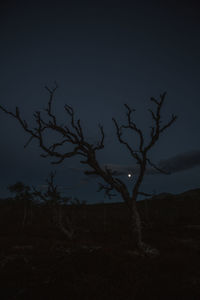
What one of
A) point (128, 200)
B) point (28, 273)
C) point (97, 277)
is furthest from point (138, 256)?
point (28, 273)

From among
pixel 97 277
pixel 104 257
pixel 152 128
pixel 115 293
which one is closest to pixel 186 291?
pixel 115 293

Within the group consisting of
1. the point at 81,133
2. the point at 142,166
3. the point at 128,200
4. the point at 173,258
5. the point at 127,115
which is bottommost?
the point at 173,258

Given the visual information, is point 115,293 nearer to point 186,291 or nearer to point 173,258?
point 186,291

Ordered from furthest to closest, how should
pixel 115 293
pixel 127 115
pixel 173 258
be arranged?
pixel 127 115 < pixel 173 258 < pixel 115 293

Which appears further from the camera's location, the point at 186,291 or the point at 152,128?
the point at 152,128

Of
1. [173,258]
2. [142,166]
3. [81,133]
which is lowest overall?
[173,258]

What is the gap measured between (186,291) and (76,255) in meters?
5.42

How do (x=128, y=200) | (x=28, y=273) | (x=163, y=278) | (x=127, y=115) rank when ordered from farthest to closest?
(x=127, y=115) → (x=128, y=200) → (x=28, y=273) → (x=163, y=278)

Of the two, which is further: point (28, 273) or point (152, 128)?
point (152, 128)

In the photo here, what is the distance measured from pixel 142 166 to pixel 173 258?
526 cm

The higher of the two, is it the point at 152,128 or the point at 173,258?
the point at 152,128

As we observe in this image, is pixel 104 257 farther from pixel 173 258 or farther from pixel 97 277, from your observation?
pixel 173 258

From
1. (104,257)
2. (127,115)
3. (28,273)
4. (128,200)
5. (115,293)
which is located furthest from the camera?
(127,115)

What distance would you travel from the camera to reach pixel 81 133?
11.6m
